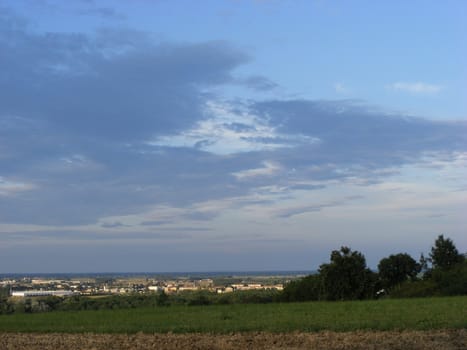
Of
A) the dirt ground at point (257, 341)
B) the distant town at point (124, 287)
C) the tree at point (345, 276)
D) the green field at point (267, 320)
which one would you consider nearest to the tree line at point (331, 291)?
the tree at point (345, 276)

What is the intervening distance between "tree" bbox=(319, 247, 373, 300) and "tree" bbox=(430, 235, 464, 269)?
9645 mm

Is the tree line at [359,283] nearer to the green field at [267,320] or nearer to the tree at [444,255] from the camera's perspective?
the tree at [444,255]

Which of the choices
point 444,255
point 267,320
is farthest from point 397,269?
point 267,320

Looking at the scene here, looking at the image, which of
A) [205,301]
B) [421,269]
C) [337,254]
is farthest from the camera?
[421,269]

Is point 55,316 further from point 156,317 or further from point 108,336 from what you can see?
point 108,336

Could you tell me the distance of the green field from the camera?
21.3 m

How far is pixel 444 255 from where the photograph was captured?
168 ft

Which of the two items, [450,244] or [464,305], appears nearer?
[464,305]

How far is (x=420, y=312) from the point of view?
25047mm

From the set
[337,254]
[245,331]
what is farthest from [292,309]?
[337,254]

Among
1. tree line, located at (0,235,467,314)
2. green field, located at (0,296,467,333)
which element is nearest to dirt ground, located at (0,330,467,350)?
green field, located at (0,296,467,333)

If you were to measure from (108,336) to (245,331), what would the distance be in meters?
4.56

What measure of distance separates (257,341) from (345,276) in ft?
85.4

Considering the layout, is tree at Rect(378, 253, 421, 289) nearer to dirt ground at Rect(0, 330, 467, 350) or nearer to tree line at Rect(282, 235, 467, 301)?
tree line at Rect(282, 235, 467, 301)
